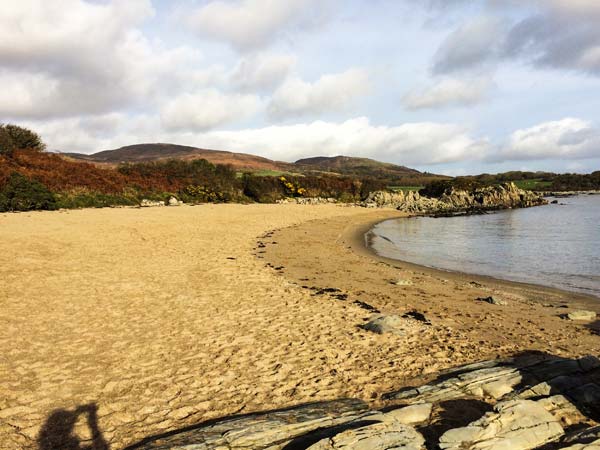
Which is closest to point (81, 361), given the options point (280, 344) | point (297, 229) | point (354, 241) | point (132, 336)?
point (132, 336)

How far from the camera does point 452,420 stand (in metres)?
4.60

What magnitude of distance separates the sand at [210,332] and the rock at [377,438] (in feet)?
4.79

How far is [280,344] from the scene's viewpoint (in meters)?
7.59

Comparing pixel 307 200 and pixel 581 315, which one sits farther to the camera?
pixel 307 200

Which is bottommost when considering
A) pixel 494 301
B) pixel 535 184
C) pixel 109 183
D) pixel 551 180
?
pixel 494 301

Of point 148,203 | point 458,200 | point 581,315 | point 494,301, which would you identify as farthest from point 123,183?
point 458,200

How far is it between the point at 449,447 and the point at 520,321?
6379 millimetres

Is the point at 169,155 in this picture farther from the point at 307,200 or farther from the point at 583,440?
the point at 583,440

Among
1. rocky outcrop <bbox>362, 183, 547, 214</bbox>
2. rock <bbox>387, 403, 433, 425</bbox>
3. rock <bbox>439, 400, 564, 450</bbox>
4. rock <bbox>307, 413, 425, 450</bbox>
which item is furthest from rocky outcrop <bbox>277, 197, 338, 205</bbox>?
rock <bbox>307, 413, 425, 450</bbox>

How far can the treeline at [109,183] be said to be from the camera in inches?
1101

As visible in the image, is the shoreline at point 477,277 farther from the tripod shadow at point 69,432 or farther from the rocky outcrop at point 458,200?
the rocky outcrop at point 458,200

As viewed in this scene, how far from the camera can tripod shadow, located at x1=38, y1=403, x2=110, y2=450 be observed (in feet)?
14.9

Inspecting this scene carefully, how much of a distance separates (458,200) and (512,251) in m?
47.0

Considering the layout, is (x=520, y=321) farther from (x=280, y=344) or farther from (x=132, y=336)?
(x=132, y=336)
